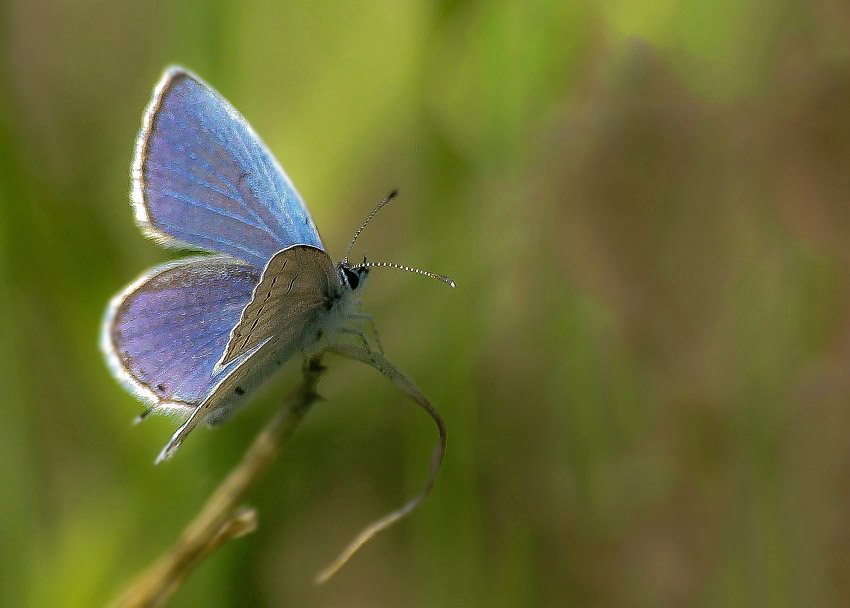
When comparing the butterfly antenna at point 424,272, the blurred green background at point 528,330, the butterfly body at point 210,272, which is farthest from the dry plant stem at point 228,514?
the butterfly antenna at point 424,272

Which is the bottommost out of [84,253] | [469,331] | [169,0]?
[469,331]

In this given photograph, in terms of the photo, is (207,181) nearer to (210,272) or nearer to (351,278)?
(210,272)

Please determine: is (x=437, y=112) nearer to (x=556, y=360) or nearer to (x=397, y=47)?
(x=397, y=47)

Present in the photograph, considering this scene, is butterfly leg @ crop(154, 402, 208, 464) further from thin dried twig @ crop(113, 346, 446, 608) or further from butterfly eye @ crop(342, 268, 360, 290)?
butterfly eye @ crop(342, 268, 360, 290)

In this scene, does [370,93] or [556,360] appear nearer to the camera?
[556,360]

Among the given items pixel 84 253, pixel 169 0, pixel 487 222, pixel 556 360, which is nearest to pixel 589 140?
pixel 487 222

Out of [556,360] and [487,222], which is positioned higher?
[487,222]

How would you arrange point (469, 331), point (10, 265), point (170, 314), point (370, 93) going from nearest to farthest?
point (170, 314)
point (10, 265)
point (469, 331)
point (370, 93)

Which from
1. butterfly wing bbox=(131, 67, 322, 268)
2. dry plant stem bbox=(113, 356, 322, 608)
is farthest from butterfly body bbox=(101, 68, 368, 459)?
dry plant stem bbox=(113, 356, 322, 608)
